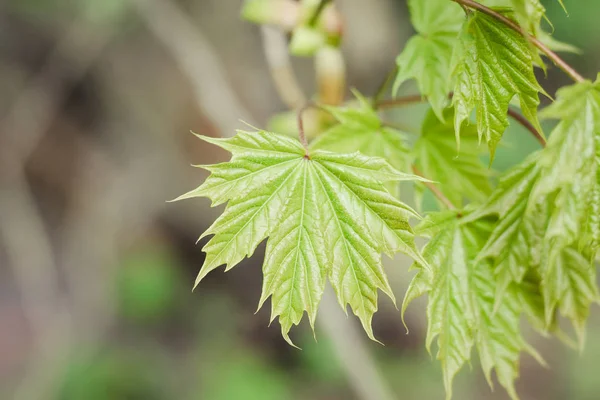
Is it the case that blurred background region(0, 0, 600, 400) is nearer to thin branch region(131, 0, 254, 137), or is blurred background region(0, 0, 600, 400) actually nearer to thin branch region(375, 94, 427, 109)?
thin branch region(131, 0, 254, 137)

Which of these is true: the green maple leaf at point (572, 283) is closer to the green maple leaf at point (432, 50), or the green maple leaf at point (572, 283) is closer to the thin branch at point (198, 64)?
the green maple leaf at point (432, 50)

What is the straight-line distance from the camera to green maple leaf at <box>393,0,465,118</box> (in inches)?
33.7

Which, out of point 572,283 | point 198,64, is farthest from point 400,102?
point 198,64

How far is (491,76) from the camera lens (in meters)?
0.70

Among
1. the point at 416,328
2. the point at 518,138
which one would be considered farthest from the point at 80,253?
the point at 518,138

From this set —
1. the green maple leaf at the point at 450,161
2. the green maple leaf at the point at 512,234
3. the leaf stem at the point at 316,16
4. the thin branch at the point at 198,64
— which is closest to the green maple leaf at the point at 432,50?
the green maple leaf at the point at 450,161

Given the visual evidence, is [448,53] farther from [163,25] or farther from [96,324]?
[96,324]

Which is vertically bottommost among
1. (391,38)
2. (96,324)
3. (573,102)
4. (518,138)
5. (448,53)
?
(96,324)

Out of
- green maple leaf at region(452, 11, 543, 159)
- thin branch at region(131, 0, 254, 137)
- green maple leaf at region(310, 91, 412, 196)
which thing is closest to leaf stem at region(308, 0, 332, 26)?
green maple leaf at region(310, 91, 412, 196)

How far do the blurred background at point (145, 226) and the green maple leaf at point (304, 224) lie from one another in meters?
2.09

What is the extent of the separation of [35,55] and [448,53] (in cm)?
303

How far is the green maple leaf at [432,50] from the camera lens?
0.86 meters

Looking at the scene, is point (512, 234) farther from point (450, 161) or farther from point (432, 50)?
point (432, 50)

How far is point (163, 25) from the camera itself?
238 centimetres
